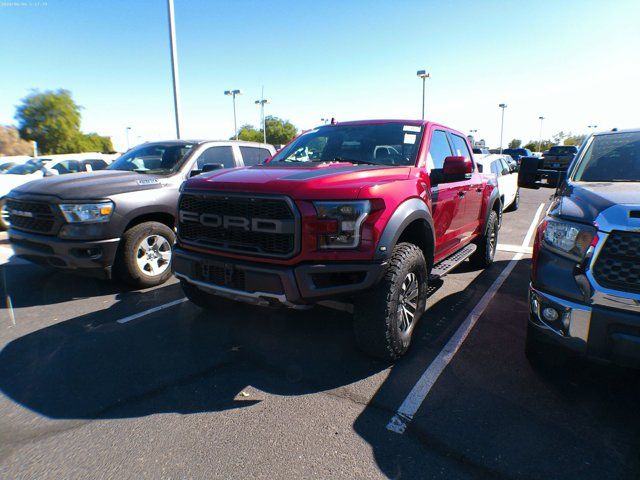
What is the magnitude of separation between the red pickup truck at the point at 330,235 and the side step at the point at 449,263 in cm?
5

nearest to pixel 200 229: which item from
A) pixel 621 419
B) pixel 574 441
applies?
pixel 574 441

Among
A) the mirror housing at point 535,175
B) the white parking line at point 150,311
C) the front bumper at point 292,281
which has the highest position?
the mirror housing at point 535,175

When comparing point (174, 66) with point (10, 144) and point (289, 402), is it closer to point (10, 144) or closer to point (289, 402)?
point (289, 402)

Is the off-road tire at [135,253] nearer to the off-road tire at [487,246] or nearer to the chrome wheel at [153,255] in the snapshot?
the chrome wheel at [153,255]

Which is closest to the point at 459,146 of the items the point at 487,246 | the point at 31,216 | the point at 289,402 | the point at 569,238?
the point at 487,246

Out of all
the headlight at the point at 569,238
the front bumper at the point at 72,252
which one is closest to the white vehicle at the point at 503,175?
the headlight at the point at 569,238

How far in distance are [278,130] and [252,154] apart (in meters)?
76.1

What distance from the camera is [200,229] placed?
11.0 ft

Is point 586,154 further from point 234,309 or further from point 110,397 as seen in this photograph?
point 110,397

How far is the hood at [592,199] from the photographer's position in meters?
2.50

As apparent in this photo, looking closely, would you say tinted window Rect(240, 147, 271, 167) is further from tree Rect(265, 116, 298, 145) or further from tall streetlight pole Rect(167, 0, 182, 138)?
tree Rect(265, 116, 298, 145)

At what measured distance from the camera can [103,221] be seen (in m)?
4.57

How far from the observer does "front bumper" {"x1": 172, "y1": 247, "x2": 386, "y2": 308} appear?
2.77 m

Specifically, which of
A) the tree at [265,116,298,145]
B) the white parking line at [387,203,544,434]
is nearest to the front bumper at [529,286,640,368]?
the white parking line at [387,203,544,434]
